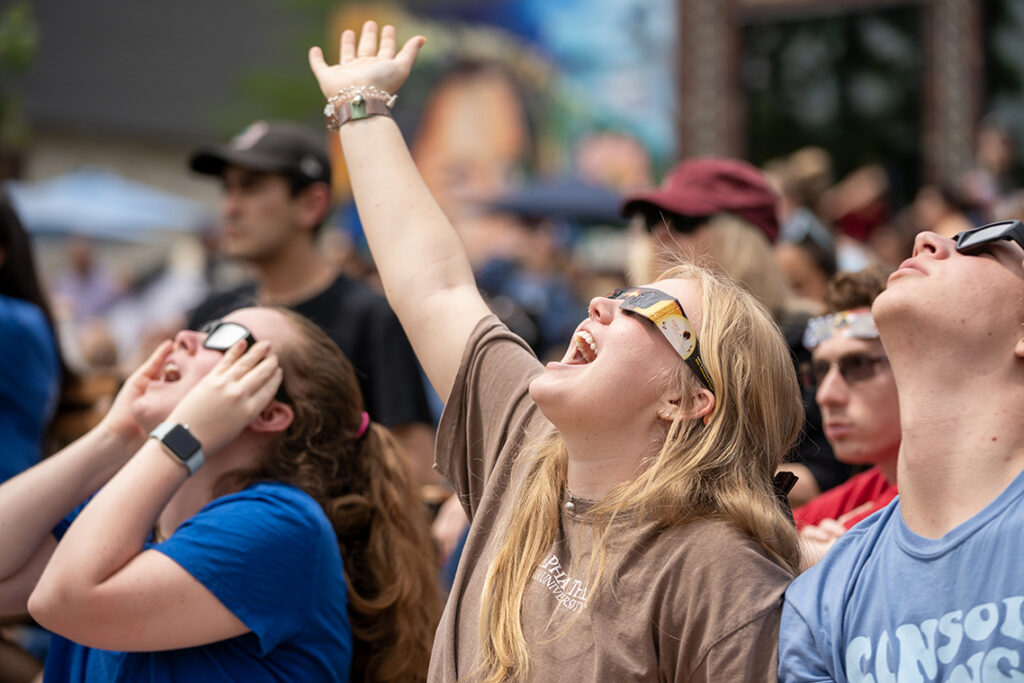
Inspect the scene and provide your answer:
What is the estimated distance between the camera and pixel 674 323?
7.32 feet

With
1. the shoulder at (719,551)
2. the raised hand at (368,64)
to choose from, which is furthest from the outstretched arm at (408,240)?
the shoulder at (719,551)

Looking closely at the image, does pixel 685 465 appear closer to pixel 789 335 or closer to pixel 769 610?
pixel 769 610

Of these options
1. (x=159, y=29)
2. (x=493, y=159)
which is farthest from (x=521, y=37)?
(x=159, y=29)

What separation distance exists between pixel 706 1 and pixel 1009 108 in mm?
4082

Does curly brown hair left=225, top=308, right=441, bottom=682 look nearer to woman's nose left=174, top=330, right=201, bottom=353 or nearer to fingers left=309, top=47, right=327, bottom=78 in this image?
woman's nose left=174, top=330, right=201, bottom=353

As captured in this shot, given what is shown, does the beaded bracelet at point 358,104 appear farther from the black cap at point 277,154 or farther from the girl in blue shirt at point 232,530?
the black cap at point 277,154

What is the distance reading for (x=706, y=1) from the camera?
1503 cm

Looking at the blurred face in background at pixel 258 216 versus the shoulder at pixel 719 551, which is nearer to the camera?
the shoulder at pixel 719 551

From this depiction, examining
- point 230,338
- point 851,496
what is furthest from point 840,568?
point 230,338

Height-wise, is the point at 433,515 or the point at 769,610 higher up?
the point at 769,610

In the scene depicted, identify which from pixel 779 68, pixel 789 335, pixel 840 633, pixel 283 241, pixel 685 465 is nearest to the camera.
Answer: pixel 840 633

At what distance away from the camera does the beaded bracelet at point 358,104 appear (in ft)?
9.50

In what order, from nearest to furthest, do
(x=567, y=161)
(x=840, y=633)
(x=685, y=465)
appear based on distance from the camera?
(x=840, y=633)
(x=685, y=465)
(x=567, y=161)

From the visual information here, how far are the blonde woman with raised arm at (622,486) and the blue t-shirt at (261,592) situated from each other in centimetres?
39
